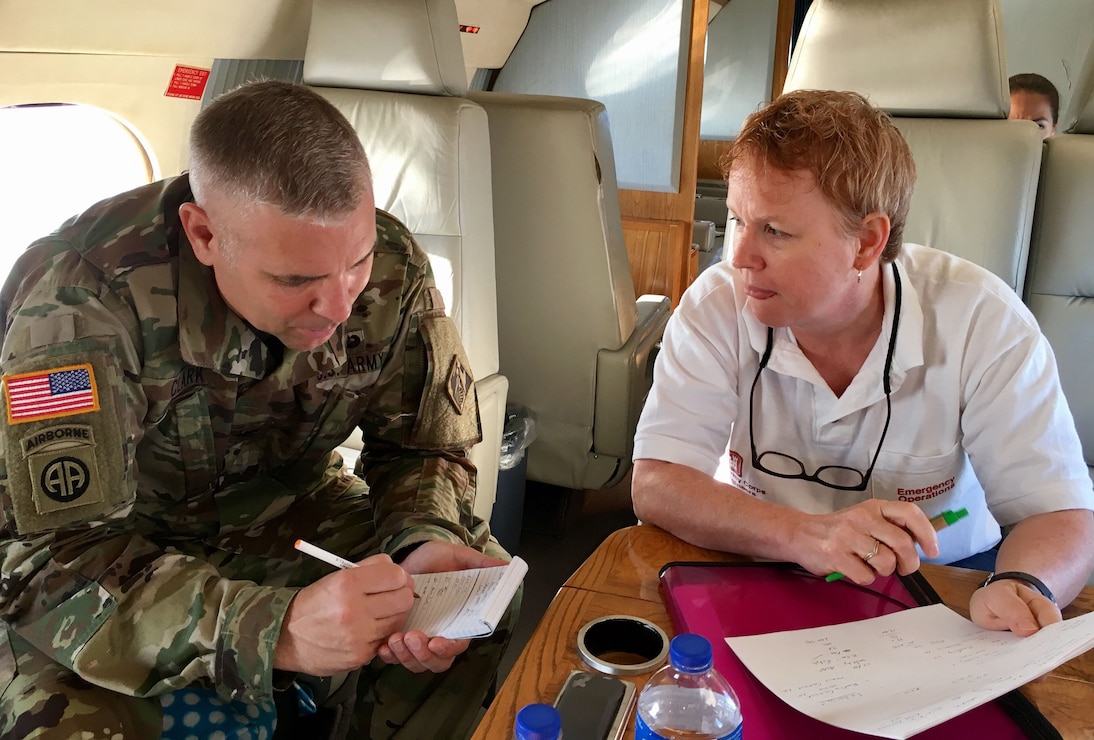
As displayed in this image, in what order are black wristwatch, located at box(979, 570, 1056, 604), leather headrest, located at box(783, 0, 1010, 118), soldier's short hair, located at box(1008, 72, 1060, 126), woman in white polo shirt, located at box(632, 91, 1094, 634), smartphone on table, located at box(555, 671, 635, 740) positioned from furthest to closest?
soldier's short hair, located at box(1008, 72, 1060, 126) → leather headrest, located at box(783, 0, 1010, 118) → woman in white polo shirt, located at box(632, 91, 1094, 634) → black wristwatch, located at box(979, 570, 1056, 604) → smartphone on table, located at box(555, 671, 635, 740)

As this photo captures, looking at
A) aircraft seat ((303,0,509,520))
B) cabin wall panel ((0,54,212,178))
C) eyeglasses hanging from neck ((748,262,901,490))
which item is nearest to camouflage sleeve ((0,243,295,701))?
eyeglasses hanging from neck ((748,262,901,490))

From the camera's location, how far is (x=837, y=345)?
1572mm

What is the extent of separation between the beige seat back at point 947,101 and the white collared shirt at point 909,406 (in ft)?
2.40

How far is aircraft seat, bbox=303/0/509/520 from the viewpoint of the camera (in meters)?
2.26

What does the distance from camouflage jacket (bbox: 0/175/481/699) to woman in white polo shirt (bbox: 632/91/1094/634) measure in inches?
17.8

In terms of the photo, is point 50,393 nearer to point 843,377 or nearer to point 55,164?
point 843,377

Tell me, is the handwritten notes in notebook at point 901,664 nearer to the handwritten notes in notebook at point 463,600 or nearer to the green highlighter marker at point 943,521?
the green highlighter marker at point 943,521

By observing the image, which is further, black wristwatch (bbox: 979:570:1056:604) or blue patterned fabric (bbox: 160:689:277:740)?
blue patterned fabric (bbox: 160:689:277:740)

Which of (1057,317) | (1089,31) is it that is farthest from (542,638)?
(1089,31)

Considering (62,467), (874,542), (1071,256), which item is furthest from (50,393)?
(1071,256)

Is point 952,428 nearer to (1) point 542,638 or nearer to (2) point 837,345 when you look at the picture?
(2) point 837,345

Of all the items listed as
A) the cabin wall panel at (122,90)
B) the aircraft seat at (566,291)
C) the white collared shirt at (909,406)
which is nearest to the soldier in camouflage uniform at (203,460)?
the white collared shirt at (909,406)

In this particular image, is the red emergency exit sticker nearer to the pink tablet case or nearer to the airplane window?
the airplane window

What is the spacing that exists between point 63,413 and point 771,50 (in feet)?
19.7
